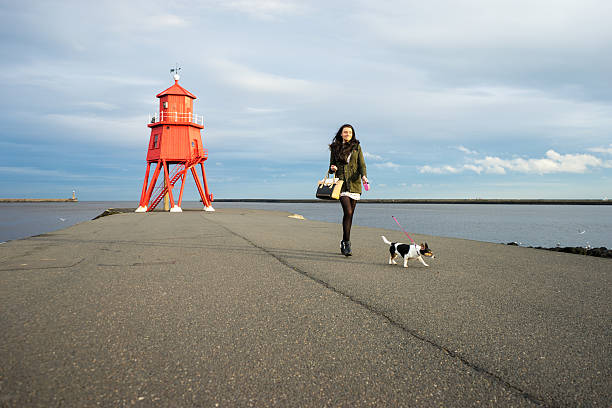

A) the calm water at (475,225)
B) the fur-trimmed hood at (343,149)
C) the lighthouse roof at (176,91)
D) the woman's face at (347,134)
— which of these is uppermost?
the lighthouse roof at (176,91)

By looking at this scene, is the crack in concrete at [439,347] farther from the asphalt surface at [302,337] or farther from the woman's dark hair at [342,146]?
the woman's dark hair at [342,146]

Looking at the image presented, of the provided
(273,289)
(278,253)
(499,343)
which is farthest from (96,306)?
(278,253)

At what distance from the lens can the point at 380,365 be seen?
2.54m

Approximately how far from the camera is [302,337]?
9.98 feet

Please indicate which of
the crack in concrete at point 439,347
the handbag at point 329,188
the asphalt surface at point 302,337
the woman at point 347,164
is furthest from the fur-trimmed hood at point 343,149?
the crack in concrete at point 439,347

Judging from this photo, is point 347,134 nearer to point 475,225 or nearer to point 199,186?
point 199,186

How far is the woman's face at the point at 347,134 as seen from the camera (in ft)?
24.1

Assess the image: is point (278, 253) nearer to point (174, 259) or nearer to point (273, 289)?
point (174, 259)

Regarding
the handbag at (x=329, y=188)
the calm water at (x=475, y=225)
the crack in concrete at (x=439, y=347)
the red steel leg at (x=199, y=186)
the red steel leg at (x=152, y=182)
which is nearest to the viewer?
the crack in concrete at (x=439, y=347)

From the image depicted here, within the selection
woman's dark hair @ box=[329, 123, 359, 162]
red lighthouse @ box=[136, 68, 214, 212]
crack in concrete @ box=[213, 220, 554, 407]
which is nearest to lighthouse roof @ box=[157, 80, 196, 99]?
red lighthouse @ box=[136, 68, 214, 212]

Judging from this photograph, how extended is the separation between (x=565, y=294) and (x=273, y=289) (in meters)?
3.51

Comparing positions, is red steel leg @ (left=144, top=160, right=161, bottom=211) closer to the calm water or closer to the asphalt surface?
the calm water

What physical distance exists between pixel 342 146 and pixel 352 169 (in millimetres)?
476

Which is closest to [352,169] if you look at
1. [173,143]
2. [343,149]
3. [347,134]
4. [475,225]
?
[343,149]
